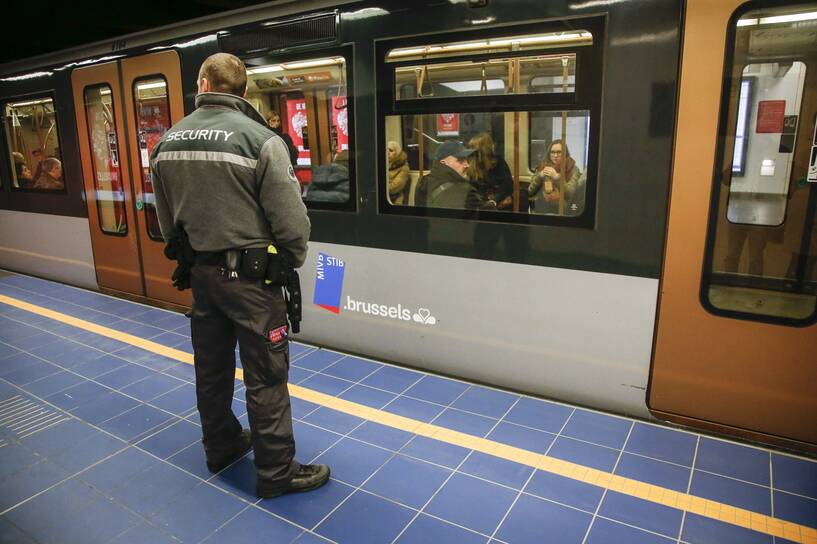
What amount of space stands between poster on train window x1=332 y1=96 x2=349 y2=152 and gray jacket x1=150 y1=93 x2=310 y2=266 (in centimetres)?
149

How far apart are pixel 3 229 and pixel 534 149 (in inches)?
290

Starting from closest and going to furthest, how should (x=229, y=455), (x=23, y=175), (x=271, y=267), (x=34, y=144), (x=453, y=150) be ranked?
(x=271, y=267) < (x=229, y=455) < (x=453, y=150) < (x=34, y=144) < (x=23, y=175)

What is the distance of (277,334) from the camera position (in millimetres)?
2580

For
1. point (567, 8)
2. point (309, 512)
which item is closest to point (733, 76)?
point (567, 8)

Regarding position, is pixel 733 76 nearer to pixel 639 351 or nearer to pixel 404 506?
pixel 639 351

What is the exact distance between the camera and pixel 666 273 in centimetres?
302

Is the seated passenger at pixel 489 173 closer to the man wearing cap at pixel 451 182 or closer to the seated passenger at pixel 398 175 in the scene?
the man wearing cap at pixel 451 182

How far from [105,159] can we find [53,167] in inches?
43.7

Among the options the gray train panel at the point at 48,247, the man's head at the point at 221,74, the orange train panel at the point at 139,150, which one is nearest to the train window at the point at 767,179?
the man's head at the point at 221,74

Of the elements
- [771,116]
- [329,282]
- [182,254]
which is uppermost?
[771,116]

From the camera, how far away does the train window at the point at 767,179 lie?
263 centimetres

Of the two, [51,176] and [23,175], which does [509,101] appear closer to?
[51,176]

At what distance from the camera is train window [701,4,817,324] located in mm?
2629

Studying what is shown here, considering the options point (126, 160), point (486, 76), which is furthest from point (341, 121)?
point (126, 160)
